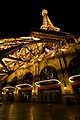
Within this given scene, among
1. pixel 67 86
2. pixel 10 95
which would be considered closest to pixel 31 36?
pixel 67 86

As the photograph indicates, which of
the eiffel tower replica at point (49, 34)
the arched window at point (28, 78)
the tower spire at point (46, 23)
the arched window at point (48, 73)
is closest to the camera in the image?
the eiffel tower replica at point (49, 34)

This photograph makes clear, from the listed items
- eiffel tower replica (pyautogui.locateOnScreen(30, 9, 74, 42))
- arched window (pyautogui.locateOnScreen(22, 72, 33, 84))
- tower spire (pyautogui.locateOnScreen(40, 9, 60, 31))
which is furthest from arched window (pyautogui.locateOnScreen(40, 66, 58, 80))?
tower spire (pyautogui.locateOnScreen(40, 9, 60, 31))

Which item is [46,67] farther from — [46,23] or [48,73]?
[46,23]

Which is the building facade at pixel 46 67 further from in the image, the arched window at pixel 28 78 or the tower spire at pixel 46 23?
the tower spire at pixel 46 23

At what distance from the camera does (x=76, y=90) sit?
2745 cm

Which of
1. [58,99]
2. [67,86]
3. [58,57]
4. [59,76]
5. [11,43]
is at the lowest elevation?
[58,99]

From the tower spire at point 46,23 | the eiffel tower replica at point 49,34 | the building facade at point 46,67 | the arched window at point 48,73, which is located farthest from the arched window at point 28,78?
the eiffel tower replica at point 49,34

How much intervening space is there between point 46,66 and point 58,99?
7.67 metres

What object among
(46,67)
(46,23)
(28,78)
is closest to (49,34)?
(46,67)

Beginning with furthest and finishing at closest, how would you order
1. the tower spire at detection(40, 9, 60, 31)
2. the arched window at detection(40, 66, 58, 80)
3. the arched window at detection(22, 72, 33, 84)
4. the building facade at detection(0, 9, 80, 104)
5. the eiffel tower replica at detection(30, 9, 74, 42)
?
1. the tower spire at detection(40, 9, 60, 31)
2. the arched window at detection(22, 72, 33, 84)
3. the arched window at detection(40, 66, 58, 80)
4. the building facade at detection(0, 9, 80, 104)
5. the eiffel tower replica at detection(30, 9, 74, 42)

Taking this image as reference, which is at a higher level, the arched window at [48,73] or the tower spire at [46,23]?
the tower spire at [46,23]

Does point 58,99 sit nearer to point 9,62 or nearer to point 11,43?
point 9,62

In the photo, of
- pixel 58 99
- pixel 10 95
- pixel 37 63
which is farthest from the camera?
pixel 10 95

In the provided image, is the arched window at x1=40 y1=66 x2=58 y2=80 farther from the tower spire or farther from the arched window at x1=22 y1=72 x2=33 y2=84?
the tower spire
